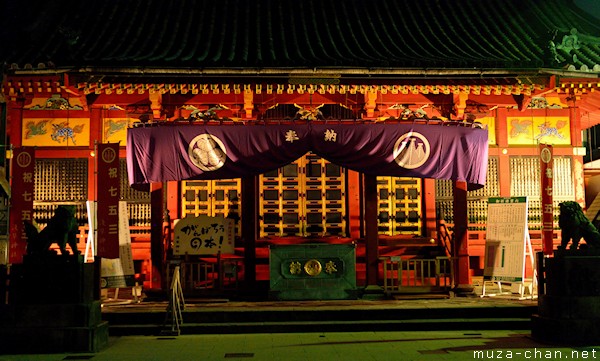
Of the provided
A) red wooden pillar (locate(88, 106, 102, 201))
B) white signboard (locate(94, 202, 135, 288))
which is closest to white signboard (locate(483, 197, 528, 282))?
white signboard (locate(94, 202, 135, 288))

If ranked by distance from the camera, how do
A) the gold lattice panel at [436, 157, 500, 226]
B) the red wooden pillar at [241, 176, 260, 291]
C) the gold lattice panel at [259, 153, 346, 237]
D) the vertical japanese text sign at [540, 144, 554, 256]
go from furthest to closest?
the gold lattice panel at [436, 157, 500, 226]
the gold lattice panel at [259, 153, 346, 237]
the red wooden pillar at [241, 176, 260, 291]
the vertical japanese text sign at [540, 144, 554, 256]

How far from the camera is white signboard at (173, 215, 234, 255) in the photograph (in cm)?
1455

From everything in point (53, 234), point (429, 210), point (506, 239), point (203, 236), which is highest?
point (429, 210)

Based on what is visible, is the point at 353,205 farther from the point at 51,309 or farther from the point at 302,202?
the point at 51,309

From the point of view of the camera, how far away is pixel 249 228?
48.2ft

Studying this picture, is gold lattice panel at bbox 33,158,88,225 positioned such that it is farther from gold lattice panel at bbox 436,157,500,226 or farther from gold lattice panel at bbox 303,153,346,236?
gold lattice panel at bbox 436,157,500,226

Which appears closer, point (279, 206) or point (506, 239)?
point (506, 239)

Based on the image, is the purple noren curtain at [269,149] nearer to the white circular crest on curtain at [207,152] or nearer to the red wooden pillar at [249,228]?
the white circular crest on curtain at [207,152]

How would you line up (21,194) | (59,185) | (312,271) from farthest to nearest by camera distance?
(59,185) → (312,271) → (21,194)

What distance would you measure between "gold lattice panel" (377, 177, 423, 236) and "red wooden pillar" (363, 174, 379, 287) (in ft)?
6.75

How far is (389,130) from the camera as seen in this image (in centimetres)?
1407

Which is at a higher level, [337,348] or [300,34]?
[300,34]

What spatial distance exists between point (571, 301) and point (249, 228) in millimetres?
6901

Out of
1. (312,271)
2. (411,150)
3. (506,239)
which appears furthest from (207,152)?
(506,239)
